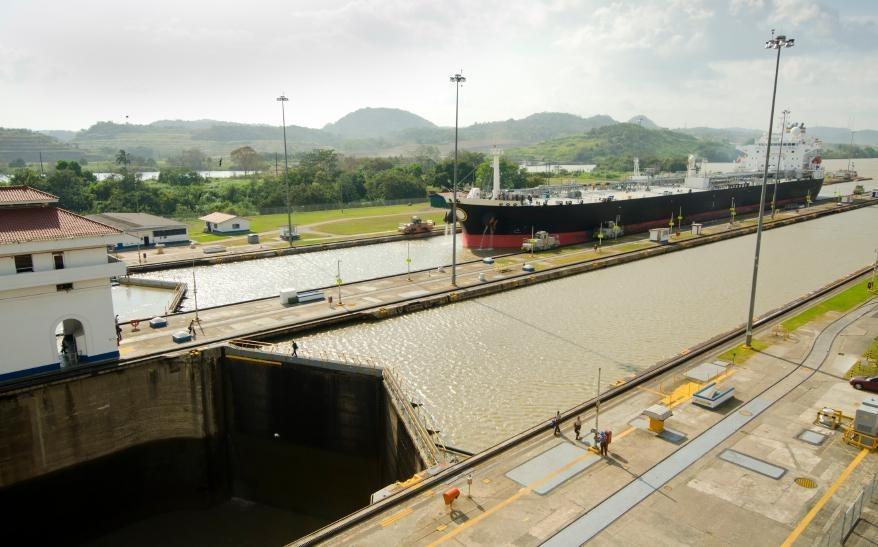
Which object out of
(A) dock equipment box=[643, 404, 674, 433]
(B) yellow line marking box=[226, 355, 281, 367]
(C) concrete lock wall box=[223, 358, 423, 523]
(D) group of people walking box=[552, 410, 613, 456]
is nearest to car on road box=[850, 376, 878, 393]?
(A) dock equipment box=[643, 404, 674, 433]

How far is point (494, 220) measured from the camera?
5484 centimetres

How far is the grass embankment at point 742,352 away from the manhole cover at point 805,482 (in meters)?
9.57

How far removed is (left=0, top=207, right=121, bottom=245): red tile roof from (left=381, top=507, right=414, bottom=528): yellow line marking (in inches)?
644

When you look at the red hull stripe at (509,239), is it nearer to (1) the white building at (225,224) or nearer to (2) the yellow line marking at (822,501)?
(1) the white building at (225,224)

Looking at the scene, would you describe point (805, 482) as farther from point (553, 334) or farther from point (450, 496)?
point (553, 334)

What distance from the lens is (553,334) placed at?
32344 millimetres

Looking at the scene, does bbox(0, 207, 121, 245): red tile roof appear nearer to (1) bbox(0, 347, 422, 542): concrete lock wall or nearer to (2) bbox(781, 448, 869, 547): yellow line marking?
(1) bbox(0, 347, 422, 542): concrete lock wall

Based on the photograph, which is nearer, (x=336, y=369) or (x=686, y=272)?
(x=336, y=369)

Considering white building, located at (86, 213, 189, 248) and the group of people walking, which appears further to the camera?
white building, located at (86, 213, 189, 248)

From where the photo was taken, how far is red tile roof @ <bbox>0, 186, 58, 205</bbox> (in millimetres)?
21953

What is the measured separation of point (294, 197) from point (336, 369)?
7185cm

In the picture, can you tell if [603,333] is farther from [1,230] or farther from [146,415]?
[1,230]

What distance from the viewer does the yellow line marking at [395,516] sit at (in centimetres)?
1438

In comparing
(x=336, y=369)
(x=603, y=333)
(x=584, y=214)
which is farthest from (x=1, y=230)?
(x=584, y=214)
